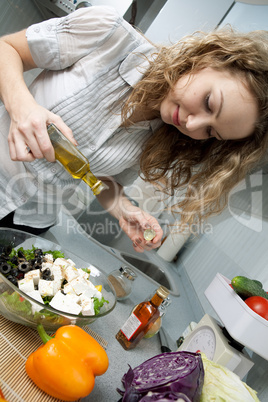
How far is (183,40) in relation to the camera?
2.93 ft

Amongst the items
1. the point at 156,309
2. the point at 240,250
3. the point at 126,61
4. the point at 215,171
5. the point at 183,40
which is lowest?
the point at 156,309

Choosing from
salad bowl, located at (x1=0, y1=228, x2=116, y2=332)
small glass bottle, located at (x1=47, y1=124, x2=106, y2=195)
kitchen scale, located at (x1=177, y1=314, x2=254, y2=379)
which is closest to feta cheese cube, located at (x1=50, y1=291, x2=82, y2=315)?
salad bowl, located at (x1=0, y1=228, x2=116, y2=332)

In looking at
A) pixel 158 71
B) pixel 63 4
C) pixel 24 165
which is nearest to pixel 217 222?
pixel 158 71

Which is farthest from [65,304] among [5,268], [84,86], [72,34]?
[72,34]

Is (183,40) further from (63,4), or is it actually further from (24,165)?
(63,4)

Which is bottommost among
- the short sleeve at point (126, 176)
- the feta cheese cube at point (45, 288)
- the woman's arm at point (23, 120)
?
the feta cheese cube at point (45, 288)

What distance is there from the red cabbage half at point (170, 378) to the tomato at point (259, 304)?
0.87 feet

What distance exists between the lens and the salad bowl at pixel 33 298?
0.56 metres

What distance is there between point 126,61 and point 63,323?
0.76m

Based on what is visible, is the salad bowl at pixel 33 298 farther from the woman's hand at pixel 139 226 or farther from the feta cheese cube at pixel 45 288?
the woman's hand at pixel 139 226

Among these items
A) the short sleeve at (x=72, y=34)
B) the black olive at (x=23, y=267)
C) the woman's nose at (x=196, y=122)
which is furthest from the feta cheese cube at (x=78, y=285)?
the short sleeve at (x=72, y=34)

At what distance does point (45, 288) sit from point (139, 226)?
520mm

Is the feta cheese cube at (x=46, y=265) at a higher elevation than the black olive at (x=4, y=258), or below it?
higher

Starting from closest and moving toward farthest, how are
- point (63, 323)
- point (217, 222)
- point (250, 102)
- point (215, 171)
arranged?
point (63, 323) < point (250, 102) < point (215, 171) < point (217, 222)
